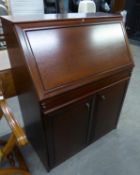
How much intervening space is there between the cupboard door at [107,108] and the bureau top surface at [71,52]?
180 millimetres

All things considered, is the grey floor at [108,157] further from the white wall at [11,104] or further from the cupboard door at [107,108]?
the white wall at [11,104]

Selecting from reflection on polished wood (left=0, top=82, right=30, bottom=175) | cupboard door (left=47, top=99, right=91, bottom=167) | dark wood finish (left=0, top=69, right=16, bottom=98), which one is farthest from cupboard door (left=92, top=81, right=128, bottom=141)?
dark wood finish (left=0, top=69, right=16, bottom=98)

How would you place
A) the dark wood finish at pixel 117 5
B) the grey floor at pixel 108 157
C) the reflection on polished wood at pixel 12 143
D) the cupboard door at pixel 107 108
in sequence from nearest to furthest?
the reflection on polished wood at pixel 12 143
the cupboard door at pixel 107 108
the grey floor at pixel 108 157
the dark wood finish at pixel 117 5

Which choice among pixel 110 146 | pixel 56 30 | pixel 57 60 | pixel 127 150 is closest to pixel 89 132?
pixel 110 146

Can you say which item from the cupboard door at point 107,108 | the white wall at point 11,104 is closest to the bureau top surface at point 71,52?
the cupboard door at point 107,108

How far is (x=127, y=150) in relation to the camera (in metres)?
1.57

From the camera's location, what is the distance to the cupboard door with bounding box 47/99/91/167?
3.47 ft

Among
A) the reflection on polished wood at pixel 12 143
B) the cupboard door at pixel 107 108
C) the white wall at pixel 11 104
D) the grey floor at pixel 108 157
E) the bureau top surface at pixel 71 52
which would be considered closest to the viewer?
the reflection on polished wood at pixel 12 143

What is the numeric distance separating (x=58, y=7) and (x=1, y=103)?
2472 millimetres

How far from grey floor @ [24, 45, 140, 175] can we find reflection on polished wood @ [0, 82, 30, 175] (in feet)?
0.38

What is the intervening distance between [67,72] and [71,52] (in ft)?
0.46

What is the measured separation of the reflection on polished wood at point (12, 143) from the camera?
782 millimetres

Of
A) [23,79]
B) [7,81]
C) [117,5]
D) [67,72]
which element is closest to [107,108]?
[67,72]

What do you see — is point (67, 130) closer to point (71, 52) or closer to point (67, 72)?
point (67, 72)
